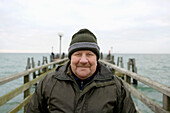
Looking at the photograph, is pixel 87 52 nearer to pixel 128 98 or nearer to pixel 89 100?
pixel 89 100

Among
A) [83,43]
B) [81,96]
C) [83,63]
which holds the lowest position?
[81,96]

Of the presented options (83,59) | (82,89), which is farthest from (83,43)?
(82,89)

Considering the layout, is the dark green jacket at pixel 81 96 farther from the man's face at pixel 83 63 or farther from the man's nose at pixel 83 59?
the man's nose at pixel 83 59

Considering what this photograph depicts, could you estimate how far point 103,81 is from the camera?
1.78m

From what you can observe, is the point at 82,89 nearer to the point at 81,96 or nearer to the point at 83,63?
the point at 81,96

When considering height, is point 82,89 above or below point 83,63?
below

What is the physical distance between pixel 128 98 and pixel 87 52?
2.43 feet

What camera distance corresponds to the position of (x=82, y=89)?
1733 mm

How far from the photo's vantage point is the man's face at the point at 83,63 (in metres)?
1.74

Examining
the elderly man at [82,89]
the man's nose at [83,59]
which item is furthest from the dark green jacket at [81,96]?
the man's nose at [83,59]

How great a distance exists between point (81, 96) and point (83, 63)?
379mm

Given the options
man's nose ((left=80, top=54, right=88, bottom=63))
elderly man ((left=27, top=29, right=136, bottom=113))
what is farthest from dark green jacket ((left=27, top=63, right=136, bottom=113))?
man's nose ((left=80, top=54, right=88, bottom=63))

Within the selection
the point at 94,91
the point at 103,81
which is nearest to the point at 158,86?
the point at 103,81

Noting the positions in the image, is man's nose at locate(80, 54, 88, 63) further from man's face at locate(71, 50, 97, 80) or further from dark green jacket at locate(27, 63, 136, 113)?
dark green jacket at locate(27, 63, 136, 113)
